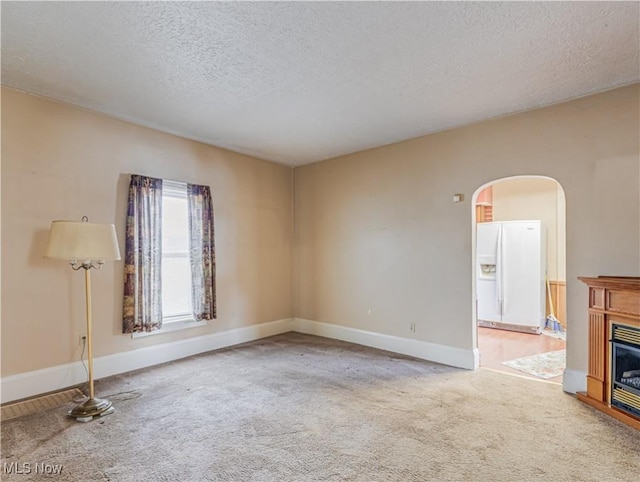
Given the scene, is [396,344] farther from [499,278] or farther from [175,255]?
[175,255]

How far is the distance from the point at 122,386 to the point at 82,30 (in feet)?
9.92

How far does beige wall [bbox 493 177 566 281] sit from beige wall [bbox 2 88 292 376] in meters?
4.94

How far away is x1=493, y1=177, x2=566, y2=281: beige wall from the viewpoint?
242 inches

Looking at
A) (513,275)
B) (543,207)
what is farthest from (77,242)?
(543,207)

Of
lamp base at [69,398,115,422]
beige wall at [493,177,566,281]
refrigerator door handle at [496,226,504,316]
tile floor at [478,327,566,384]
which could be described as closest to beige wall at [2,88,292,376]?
lamp base at [69,398,115,422]

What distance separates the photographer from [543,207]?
6.36 m

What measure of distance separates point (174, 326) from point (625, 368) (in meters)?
4.48

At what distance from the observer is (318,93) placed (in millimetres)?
3203

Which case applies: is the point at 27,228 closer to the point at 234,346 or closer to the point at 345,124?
the point at 234,346

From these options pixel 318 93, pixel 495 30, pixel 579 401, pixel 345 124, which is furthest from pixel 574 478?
pixel 345 124

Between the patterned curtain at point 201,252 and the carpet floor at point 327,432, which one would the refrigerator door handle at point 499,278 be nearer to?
the carpet floor at point 327,432

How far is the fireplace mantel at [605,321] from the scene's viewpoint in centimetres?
274

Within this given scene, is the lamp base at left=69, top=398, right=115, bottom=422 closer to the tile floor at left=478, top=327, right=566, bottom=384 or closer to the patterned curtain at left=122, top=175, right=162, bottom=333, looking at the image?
the patterned curtain at left=122, top=175, right=162, bottom=333

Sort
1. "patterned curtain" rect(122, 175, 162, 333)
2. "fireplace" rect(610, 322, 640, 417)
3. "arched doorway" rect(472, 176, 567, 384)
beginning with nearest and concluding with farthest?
"fireplace" rect(610, 322, 640, 417) < "patterned curtain" rect(122, 175, 162, 333) < "arched doorway" rect(472, 176, 567, 384)
